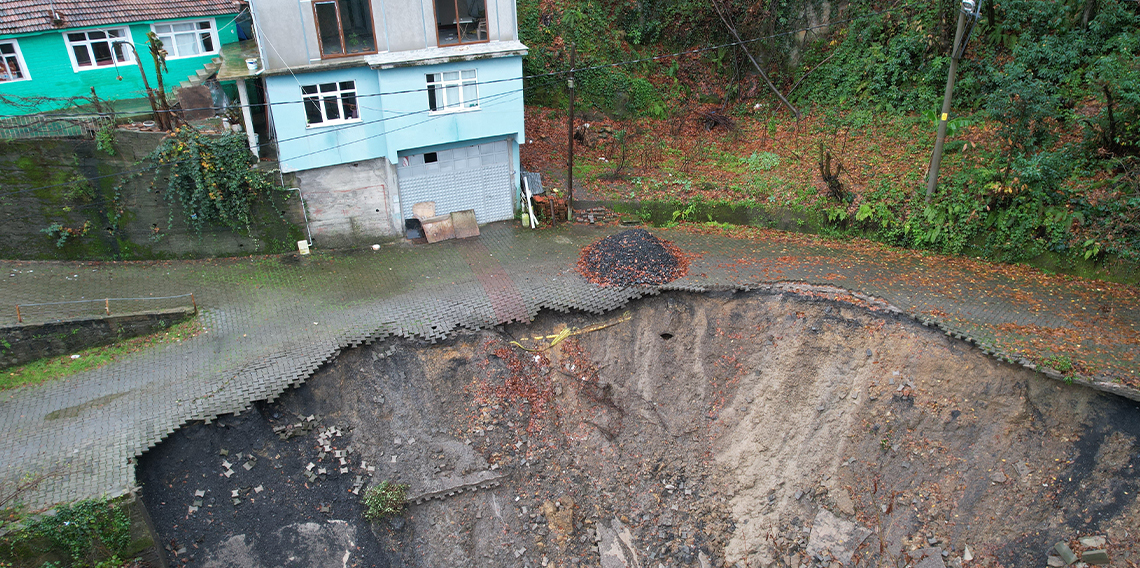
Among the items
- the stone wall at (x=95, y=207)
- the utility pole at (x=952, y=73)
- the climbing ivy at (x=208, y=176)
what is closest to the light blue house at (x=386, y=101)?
the climbing ivy at (x=208, y=176)

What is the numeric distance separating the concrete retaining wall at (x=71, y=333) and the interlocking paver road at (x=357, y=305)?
1.75 ft

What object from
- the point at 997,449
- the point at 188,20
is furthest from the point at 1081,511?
the point at 188,20

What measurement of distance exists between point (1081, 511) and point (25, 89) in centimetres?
2688

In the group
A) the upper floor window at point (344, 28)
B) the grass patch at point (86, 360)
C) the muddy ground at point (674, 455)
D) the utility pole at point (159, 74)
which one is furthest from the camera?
the utility pole at point (159, 74)

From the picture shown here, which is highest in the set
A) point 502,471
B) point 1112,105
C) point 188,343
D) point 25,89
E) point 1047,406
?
point 25,89

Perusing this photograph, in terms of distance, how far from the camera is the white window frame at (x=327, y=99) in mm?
16312

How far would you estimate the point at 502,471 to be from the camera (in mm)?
13266

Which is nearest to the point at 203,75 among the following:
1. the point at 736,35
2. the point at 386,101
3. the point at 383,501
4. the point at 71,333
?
the point at 386,101

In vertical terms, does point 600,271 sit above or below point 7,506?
above

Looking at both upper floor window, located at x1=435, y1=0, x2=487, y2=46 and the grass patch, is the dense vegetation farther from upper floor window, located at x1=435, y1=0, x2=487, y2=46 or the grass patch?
the grass patch

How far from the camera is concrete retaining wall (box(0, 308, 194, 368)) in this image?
13.2 metres

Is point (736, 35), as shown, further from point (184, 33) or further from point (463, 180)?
point (184, 33)

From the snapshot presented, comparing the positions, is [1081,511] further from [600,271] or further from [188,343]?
[188,343]

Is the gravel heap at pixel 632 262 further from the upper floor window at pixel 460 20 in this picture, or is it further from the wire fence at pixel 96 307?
the wire fence at pixel 96 307
